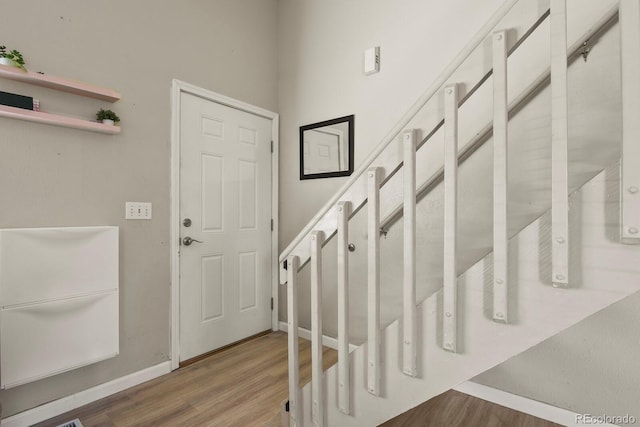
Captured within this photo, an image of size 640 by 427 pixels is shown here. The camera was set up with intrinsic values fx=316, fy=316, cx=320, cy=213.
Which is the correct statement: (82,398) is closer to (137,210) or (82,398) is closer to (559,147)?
(137,210)

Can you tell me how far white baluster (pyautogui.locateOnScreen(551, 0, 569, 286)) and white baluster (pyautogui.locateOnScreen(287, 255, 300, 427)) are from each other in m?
0.93

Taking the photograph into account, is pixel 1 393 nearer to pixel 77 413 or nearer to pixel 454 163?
pixel 77 413

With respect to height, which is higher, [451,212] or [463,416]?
[451,212]

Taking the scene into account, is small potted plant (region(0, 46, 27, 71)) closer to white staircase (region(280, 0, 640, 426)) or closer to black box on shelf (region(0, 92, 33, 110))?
black box on shelf (region(0, 92, 33, 110))

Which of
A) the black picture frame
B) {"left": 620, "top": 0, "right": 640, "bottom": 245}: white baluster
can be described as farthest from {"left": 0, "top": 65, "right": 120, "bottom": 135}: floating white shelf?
{"left": 620, "top": 0, "right": 640, "bottom": 245}: white baluster

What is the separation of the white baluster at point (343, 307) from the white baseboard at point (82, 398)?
1536 mm

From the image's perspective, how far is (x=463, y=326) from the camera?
0.99m

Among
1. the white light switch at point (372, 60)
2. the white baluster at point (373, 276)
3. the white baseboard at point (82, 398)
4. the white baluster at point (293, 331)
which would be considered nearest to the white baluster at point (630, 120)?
the white baluster at point (373, 276)

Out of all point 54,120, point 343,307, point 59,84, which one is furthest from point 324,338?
point 59,84

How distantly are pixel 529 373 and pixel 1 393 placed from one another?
9.16ft

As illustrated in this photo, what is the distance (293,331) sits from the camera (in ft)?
4.68

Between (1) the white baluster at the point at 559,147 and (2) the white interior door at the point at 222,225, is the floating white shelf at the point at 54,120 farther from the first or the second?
(1) the white baluster at the point at 559,147

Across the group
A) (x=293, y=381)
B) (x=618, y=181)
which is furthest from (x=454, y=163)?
(x=293, y=381)

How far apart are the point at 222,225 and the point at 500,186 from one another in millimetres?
2165
